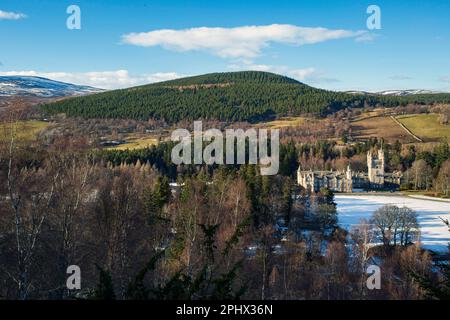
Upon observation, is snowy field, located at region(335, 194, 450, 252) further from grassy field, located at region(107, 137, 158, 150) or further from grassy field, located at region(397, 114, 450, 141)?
grassy field, located at region(107, 137, 158, 150)

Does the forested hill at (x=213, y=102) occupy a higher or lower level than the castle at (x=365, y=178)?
higher

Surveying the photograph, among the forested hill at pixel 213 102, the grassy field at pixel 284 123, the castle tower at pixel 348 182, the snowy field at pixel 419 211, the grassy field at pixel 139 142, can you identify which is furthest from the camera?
the forested hill at pixel 213 102

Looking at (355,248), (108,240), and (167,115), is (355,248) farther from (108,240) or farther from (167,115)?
(167,115)

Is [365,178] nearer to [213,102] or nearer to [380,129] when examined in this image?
[380,129]

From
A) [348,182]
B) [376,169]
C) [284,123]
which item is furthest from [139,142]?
[376,169]

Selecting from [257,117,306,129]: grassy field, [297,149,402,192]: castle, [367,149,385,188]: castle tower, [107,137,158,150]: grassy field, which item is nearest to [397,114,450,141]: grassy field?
[297,149,402,192]: castle

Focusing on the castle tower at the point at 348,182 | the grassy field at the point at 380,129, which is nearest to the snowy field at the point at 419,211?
the castle tower at the point at 348,182

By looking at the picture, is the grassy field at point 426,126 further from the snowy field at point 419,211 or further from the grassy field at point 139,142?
the grassy field at point 139,142
